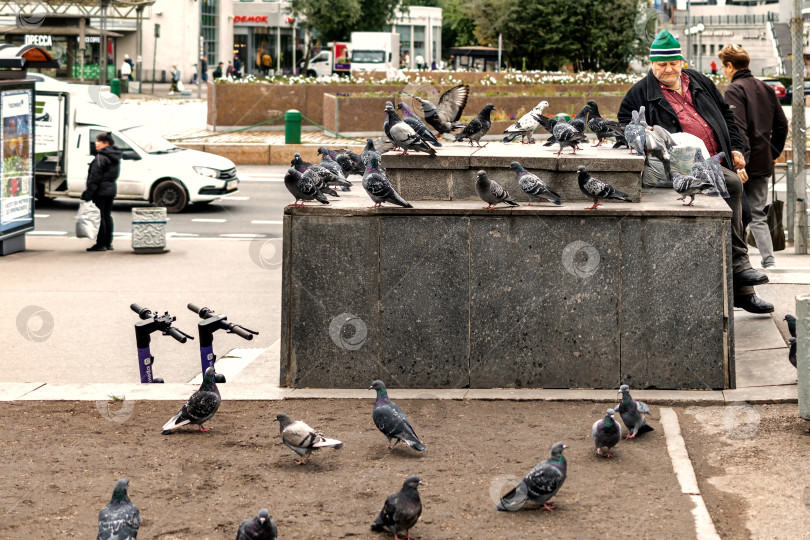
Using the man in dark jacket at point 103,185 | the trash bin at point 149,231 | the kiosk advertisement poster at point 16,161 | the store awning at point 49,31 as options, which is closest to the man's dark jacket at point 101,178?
the man in dark jacket at point 103,185

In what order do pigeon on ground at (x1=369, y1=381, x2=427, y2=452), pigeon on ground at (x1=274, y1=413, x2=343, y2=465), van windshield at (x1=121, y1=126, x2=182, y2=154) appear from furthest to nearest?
1. van windshield at (x1=121, y1=126, x2=182, y2=154)
2. pigeon on ground at (x1=369, y1=381, x2=427, y2=452)
3. pigeon on ground at (x1=274, y1=413, x2=343, y2=465)

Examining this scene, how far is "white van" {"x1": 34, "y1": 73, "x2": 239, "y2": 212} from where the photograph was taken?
2025 centimetres

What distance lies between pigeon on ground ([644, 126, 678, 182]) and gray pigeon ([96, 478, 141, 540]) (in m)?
4.73

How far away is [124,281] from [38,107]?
770 cm

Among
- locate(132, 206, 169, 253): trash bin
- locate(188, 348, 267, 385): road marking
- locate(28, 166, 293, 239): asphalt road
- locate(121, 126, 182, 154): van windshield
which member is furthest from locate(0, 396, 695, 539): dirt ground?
locate(121, 126, 182, 154): van windshield

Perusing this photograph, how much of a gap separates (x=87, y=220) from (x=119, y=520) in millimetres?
11626

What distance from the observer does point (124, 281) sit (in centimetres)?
1391

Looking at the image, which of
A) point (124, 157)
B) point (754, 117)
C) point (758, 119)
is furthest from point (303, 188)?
point (124, 157)

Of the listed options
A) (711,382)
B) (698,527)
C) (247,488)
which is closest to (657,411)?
(711,382)

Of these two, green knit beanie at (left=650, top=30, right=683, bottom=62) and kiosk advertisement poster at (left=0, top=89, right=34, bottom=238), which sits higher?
green knit beanie at (left=650, top=30, right=683, bottom=62)

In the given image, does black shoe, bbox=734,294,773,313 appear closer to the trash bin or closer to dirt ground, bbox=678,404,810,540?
dirt ground, bbox=678,404,810,540

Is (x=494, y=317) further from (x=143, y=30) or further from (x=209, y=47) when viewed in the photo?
(x=209, y=47)

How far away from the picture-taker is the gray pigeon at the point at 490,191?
306 inches

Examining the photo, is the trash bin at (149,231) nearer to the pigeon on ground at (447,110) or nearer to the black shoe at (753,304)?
the pigeon on ground at (447,110)
